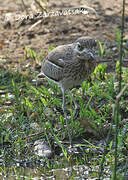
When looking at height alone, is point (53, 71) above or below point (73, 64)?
below

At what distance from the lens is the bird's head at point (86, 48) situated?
4.19 meters

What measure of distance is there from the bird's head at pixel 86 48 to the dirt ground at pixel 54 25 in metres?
2.33

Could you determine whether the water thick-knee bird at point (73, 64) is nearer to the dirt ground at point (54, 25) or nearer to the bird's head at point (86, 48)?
the bird's head at point (86, 48)

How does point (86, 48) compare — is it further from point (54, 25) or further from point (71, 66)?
point (54, 25)

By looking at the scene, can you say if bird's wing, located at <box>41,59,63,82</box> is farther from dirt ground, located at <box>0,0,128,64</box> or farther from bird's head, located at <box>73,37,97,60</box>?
dirt ground, located at <box>0,0,128,64</box>

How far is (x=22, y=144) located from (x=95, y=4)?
4432 mm

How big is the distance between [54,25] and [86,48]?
3.21m

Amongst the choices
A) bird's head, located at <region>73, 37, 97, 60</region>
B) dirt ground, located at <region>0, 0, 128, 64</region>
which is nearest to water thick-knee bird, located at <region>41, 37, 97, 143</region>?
bird's head, located at <region>73, 37, 97, 60</region>

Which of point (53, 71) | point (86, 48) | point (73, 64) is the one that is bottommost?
point (53, 71)

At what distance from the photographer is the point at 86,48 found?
4215mm

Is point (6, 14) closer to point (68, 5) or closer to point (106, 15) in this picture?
point (68, 5)

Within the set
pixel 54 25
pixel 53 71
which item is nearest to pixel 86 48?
pixel 53 71

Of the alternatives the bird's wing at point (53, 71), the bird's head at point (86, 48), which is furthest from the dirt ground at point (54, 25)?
the bird's head at point (86, 48)

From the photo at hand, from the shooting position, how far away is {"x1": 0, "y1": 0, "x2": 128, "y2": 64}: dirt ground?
678 centimetres
